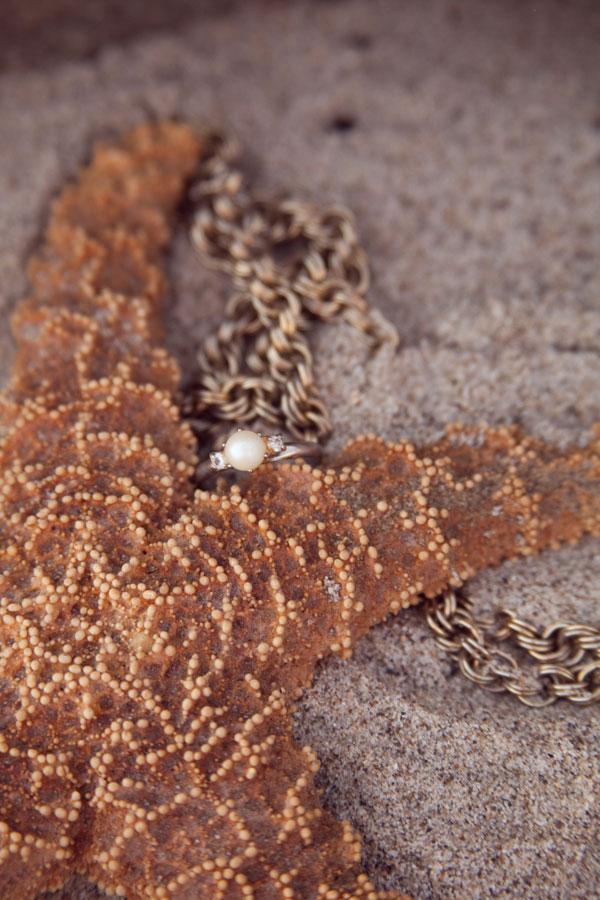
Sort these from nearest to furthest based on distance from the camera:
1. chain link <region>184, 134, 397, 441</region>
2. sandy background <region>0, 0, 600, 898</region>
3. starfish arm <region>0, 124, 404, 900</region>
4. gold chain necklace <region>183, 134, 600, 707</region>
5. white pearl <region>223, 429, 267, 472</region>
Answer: starfish arm <region>0, 124, 404, 900</region>
sandy background <region>0, 0, 600, 898</region>
white pearl <region>223, 429, 267, 472</region>
gold chain necklace <region>183, 134, 600, 707</region>
chain link <region>184, 134, 397, 441</region>

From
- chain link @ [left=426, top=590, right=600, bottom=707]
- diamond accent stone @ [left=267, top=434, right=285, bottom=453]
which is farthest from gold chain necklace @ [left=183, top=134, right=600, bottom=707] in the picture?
diamond accent stone @ [left=267, top=434, right=285, bottom=453]

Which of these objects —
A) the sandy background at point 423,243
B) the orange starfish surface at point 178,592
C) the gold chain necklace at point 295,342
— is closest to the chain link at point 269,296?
the gold chain necklace at point 295,342

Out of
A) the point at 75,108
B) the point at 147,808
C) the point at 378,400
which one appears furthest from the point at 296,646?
the point at 75,108

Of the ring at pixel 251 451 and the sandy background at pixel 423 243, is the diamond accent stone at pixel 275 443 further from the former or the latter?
the sandy background at pixel 423 243

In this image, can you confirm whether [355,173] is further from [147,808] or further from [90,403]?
[147,808]

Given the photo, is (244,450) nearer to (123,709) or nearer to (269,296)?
(123,709)

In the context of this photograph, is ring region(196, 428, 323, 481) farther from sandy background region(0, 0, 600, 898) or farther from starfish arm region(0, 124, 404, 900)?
sandy background region(0, 0, 600, 898)
